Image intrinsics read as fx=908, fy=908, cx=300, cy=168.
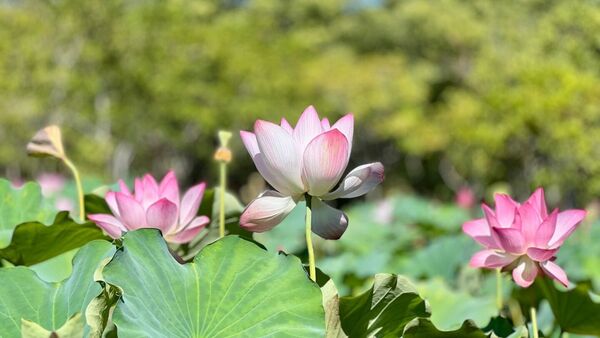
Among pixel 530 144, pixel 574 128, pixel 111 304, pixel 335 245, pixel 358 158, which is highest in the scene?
pixel 111 304

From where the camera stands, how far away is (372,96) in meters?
22.9

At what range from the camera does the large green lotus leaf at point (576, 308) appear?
1.15m

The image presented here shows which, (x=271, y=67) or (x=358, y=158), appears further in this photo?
(x=358, y=158)

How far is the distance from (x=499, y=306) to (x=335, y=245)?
7.27 feet

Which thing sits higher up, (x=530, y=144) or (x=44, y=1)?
(x=44, y=1)

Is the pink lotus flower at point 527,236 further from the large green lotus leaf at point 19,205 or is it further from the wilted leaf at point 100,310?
the large green lotus leaf at point 19,205

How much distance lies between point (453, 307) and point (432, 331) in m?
0.61

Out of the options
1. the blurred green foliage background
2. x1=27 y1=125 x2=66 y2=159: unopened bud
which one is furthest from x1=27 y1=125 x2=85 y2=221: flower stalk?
the blurred green foliage background

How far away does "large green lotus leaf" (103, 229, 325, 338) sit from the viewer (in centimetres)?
77

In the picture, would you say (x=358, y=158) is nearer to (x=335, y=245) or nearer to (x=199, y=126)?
(x=199, y=126)

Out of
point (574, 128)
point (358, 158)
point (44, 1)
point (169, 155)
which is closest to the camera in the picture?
point (574, 128)

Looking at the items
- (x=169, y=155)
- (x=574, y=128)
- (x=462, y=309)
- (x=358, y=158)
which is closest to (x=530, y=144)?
(x=574, y=128)

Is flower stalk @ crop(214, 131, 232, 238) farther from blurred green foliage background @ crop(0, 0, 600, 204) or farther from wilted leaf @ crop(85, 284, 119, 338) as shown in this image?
blurred green foliage background @ crop(0, 0, 600, 204)

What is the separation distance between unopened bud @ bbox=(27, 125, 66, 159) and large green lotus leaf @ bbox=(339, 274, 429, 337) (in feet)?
1.62
